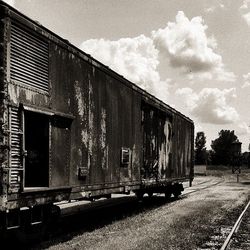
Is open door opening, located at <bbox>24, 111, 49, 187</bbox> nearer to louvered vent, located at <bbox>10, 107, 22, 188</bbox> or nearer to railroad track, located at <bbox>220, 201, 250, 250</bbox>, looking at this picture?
louvered vent, located at <bbox>10, 107, 22, 188</bbox>

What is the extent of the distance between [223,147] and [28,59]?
14121 centimetres

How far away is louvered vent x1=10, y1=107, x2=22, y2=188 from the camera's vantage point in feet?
22.2

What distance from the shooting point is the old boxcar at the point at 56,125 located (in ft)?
22.4

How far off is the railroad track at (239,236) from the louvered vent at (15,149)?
186 inches

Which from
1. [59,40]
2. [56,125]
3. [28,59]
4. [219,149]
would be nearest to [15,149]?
[56,125]

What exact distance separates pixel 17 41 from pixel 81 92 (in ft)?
8.39

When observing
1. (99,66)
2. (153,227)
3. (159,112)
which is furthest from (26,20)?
(159,112)

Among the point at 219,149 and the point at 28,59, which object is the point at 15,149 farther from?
the point at 219,149

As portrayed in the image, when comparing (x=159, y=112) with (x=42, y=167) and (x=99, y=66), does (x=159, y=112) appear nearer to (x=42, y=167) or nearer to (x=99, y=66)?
(x=99, y=66)

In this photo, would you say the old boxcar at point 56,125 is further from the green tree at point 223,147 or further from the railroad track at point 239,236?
the green tree at point 223,147

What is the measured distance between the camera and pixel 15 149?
6867 millimetres

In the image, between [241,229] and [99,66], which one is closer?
[99,66]

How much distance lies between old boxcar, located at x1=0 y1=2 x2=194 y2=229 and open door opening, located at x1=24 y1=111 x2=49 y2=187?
0.02 metres

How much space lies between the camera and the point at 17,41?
7074 mm
